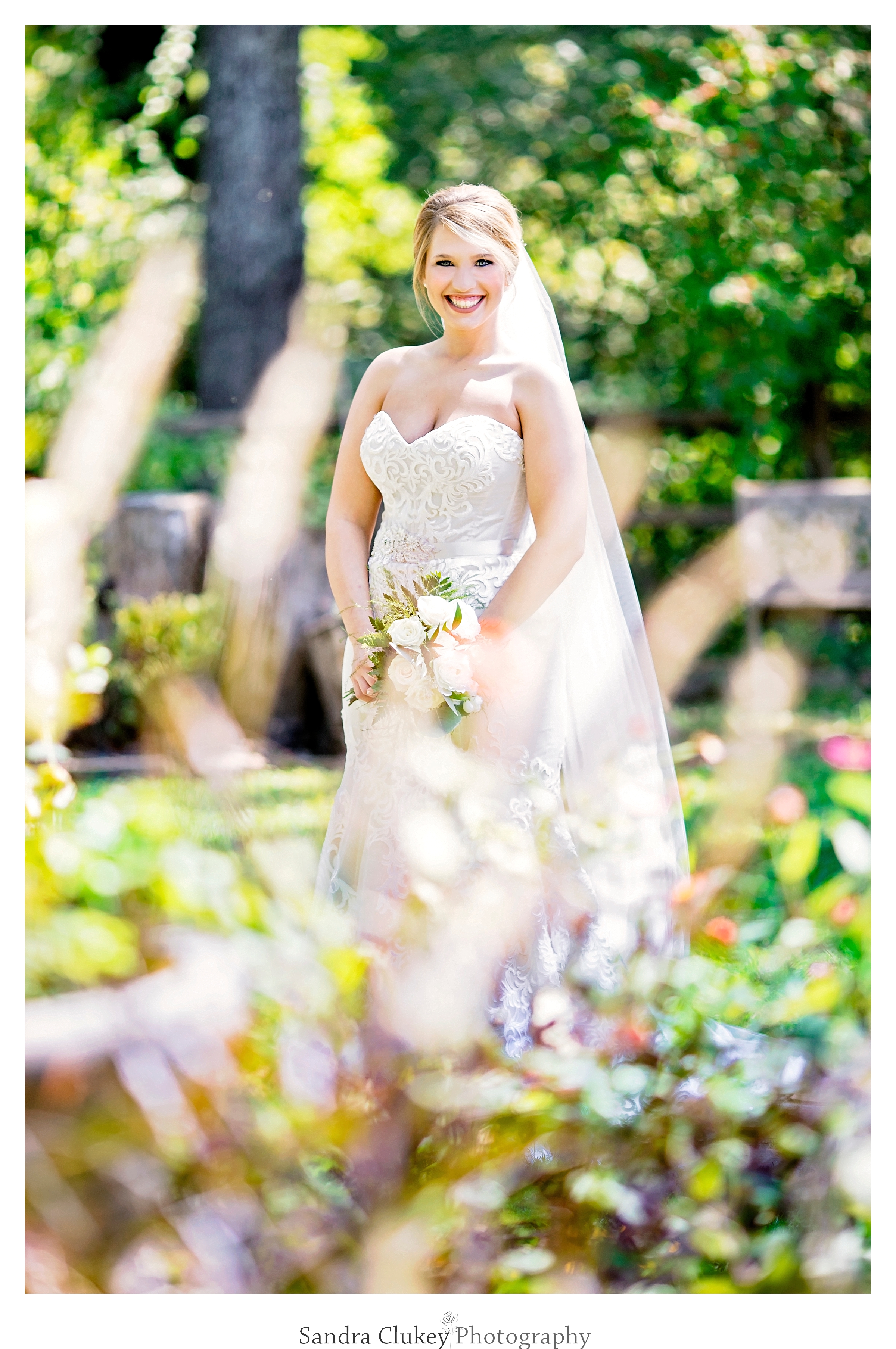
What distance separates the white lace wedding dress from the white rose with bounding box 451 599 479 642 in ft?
0.59

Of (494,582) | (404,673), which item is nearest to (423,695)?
(404,673)

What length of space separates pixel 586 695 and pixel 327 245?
13113mm

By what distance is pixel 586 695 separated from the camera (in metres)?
3.39

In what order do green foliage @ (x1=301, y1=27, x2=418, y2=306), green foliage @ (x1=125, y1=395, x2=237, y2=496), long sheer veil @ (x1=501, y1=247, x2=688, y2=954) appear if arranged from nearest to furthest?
long sheer veil @ (x1=501, y1=247, x2=688, y2=954) → green foliage @ (x1=125, y1=395, x2=237, y2=496) → green foliage @ (x1=301, y1=27, x2=418, y2=306)

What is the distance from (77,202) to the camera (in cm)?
772

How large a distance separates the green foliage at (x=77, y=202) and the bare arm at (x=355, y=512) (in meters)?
4.02

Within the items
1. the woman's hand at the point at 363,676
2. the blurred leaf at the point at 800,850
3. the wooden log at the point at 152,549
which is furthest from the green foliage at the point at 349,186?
the blurred leaf at the point at 800,850

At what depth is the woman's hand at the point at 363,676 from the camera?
2.99 meters

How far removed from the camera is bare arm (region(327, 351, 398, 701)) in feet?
10.3

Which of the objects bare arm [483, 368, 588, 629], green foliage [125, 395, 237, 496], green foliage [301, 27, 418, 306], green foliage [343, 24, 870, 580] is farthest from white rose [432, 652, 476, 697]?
green foliage [301, 27, 418, 306]

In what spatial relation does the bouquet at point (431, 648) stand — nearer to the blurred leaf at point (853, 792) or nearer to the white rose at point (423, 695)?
the white rose at point (423, 695)

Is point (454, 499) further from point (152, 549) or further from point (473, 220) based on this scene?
point (152, 549)

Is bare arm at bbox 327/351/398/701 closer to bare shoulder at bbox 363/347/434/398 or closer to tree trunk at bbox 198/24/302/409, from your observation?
bare shoulder at bbox 363/347/434/398

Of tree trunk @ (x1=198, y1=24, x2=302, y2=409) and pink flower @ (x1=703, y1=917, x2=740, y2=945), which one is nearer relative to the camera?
pink flower @ (x1=703, y1=917, x2=740, y2=945)
